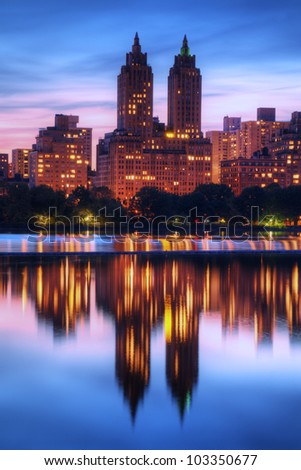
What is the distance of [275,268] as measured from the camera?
151ft

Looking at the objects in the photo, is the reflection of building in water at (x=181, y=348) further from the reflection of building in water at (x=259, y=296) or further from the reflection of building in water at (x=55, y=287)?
the reflection of building in water at (x=55, y=287)

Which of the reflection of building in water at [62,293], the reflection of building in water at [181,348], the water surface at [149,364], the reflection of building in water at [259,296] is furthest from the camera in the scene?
the reflection of building in water at [62,293]

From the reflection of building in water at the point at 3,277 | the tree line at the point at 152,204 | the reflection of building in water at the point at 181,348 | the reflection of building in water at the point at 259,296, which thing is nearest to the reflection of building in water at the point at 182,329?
the reflection of building in water at the point at 181,348

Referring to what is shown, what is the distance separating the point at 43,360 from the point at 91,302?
9.97 metres

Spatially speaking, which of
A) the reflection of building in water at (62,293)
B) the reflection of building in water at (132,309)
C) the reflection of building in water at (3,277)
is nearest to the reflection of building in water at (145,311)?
the reflection of building in water at (132,309)

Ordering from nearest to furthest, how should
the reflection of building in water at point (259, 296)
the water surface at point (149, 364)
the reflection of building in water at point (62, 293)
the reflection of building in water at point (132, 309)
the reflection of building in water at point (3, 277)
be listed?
the water surface at point (149, 364) → the reflection of building in water at point (132, 309) → the reflection of building in water at point (259, 296) → the reflection of building in water at point (62, 293) → the reflection of building in water at point (3, 277)

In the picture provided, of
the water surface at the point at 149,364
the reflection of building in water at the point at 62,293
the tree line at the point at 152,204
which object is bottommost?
the water surface at the point at 149,364

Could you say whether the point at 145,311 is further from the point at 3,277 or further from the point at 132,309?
the point at 3,277

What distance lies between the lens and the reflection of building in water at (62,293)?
84.5ft

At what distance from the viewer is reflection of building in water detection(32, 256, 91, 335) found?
25.8 metres

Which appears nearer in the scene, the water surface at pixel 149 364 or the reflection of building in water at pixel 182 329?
the water surface at pixel 149 364

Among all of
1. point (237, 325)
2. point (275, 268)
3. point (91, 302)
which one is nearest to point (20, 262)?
point (275, 268)

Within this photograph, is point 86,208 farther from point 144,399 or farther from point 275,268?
point 144,399

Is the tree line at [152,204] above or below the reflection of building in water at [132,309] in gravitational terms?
above
